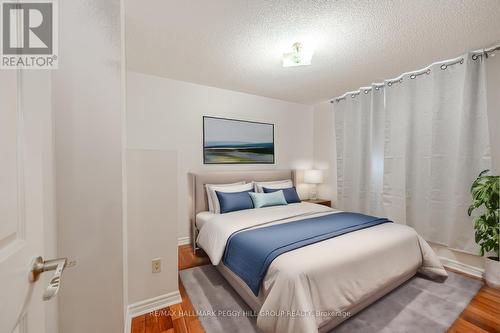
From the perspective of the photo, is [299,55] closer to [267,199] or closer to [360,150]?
[267,199]

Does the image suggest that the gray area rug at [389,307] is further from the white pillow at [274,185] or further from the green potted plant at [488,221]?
the white pillow at [274,185]

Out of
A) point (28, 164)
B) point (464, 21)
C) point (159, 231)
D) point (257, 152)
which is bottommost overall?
point (159, 231)

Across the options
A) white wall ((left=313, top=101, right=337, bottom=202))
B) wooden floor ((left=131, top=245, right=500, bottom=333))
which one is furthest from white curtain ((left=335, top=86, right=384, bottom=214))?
wooden floor ((left=131, top=245, right=500, bottom=333))

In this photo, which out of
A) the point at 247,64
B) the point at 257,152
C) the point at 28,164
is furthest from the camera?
the point at 257,152

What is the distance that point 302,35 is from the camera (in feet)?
6.23

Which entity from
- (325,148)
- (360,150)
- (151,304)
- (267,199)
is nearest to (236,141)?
(267,199)

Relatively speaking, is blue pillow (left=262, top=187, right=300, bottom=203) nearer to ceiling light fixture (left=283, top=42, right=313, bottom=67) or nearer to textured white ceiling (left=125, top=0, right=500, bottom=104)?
textured white ceiling (left=125, top=0, right=500, bottom=104)

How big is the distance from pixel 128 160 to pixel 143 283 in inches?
41.3

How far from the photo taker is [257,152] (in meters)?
3.70

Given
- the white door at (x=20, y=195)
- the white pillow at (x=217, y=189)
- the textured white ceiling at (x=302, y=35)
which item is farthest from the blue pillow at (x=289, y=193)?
the white door at (x=20, y=195)

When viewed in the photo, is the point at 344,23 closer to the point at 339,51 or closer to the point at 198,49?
the point at 339,51

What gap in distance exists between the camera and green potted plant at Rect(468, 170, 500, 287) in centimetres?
199

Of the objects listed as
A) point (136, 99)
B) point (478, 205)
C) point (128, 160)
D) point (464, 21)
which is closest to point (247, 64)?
point (136, 99)

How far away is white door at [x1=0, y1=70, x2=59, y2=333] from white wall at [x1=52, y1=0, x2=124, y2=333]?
1.04ft
